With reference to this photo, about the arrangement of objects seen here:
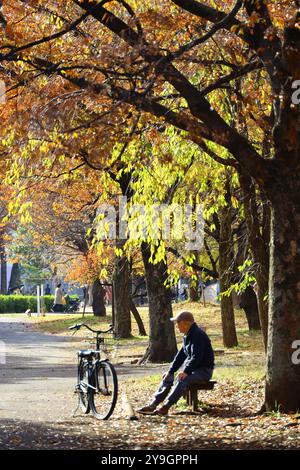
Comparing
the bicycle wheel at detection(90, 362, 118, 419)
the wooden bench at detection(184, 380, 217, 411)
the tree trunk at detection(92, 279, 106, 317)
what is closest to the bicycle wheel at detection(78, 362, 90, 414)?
the bicycle wheel at detection(90, 362, 118, 419)

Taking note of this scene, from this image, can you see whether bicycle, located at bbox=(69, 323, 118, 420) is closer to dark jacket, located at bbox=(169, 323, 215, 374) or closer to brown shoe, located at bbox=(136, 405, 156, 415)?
brown shoe, located at bbox=(136, 405, 156, 415)

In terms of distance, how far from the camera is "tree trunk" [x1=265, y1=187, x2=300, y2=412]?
12422mm

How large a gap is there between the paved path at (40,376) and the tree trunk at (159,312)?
77 cm

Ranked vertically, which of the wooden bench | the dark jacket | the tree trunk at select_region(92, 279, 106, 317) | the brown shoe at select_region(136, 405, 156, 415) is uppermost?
the tree trunk at select_region(92, 279, 106, 317)

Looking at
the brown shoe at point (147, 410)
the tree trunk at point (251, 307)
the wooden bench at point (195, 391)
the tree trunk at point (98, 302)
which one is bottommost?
the brown shoe at point (147, 410)

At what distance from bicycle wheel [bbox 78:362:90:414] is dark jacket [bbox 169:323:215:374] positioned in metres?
1.54

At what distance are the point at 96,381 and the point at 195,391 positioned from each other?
4.86ft

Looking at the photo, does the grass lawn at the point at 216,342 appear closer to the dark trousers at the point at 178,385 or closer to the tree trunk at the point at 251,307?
the tree trunk at the point at 251,307

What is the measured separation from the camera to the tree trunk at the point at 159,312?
23.7 m

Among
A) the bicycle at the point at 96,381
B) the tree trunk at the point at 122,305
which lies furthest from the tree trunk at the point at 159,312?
the tree trunk at the point at 122,305
